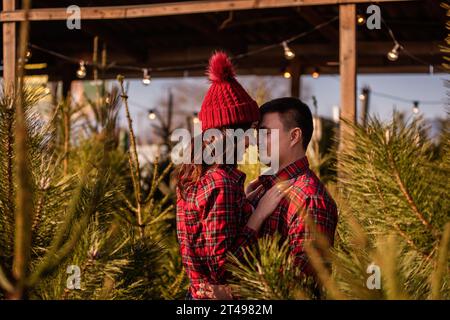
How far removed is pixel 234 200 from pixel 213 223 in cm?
10

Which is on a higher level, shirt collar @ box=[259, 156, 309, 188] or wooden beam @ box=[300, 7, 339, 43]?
wooden beam @ box=[300, 7, 339, 43]

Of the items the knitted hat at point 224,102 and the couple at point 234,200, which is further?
the knitted hat at point 224,102

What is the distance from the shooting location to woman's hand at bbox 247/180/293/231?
199 centimetres

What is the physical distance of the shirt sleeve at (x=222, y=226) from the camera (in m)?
1.92

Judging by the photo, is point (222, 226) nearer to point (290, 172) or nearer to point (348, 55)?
point (290, 172)

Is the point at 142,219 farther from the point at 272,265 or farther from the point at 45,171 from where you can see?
the point at 272,265

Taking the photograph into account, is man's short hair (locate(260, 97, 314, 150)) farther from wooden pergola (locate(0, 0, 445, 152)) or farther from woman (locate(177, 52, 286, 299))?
wooden pergola (locate(0, 0, 445, 152))

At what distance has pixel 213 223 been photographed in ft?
6.40

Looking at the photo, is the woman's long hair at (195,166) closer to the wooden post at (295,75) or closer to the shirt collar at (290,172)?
the shirt collar at (290,172)

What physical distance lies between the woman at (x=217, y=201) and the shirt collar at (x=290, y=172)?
158 millimetres

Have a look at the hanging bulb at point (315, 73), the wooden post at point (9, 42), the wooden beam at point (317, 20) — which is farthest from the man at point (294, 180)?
the hanging bulb at point (315, 73)
